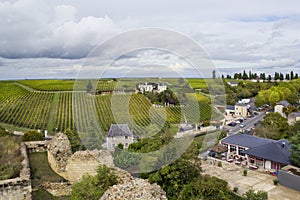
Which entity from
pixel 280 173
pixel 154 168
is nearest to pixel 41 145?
pixel 154 168

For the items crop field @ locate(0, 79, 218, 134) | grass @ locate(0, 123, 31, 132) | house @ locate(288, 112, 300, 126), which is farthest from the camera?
house @ locate(288, 112, 300, 126)

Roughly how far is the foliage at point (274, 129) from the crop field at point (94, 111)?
7.65m

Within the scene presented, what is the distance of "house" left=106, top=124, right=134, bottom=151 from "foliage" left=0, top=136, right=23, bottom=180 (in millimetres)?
5654

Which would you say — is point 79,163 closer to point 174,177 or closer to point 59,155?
point 59,155

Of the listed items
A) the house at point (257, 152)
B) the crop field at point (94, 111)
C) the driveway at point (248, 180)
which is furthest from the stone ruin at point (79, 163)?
the house at point (257, 152)

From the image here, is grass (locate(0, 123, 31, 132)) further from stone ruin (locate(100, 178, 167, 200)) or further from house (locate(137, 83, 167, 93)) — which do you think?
stone ruin (locate(100, 178, 167, 200))

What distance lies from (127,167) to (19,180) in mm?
5156

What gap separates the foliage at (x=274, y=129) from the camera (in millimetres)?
22737

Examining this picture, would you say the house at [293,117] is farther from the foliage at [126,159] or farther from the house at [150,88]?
the foliage at [126,159]

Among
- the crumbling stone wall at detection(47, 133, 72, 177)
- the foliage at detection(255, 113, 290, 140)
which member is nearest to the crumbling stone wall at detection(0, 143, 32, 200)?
the crumbling stone wall at detection(47, 133, 72, 177)

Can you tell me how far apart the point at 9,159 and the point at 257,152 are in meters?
15.4

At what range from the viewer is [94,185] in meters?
8.93

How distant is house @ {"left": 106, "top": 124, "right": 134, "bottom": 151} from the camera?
56.3 ft

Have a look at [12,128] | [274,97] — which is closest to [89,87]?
[12,128]
